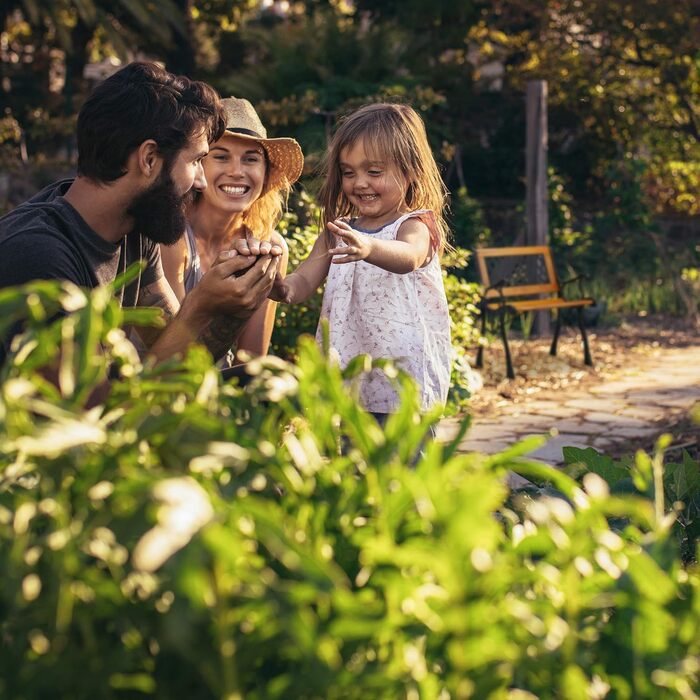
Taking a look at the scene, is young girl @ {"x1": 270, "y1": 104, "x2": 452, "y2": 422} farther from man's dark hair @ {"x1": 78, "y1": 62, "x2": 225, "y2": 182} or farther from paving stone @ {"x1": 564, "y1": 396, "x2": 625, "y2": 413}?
paving stone @ {"x1": 564, "y1": 396, "x2": 625, "y2": 413}

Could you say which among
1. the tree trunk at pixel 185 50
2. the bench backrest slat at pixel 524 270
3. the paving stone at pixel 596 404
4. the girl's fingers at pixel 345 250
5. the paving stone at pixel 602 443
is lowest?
the paving stone at pixel 596 404

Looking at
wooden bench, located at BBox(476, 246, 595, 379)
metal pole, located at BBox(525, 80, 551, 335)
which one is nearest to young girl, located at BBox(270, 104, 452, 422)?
wooden bench, located at BBox(476, 246, 595, 379)

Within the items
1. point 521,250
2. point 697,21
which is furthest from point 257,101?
point 521,250

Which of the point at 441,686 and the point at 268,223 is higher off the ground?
the point at 268,223

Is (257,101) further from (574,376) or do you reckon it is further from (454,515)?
(454,515)

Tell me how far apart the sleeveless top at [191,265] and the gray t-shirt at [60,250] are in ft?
1.89

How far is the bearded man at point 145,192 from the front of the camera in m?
2.92

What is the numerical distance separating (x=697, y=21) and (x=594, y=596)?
14.7 m

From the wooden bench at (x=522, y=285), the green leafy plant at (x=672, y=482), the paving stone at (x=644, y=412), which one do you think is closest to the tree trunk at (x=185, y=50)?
A: the wooden bench at (x=522, y=285)

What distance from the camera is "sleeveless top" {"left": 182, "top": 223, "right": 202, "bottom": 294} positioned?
3.94 metres

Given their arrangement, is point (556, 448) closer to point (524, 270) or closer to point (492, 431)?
point (492, 431)

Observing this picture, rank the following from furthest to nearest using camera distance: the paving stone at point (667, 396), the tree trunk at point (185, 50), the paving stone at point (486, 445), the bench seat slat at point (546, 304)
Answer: the tree trunk at point (185, 50)
the bench seat slat at point (546, 304)
the paving stone at point (667, 396)
the paving stone at point (486, 445)

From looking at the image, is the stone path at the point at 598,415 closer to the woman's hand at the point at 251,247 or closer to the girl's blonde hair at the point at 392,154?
the girl's blonde hair at the point at 392,154

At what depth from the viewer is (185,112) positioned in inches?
120
